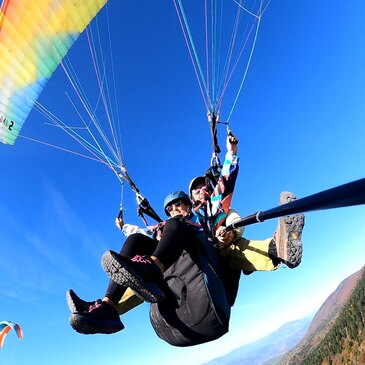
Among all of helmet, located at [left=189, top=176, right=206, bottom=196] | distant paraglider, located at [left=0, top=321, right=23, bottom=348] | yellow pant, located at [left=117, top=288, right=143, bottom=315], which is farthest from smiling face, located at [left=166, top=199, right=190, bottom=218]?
distant paraglider, located at [left=0, top=321, right=23, bottom=348]

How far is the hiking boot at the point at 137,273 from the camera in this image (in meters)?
3.10

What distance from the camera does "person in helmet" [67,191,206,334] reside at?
3141 mm

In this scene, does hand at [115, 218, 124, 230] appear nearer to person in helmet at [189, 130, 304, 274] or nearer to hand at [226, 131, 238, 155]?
person in helmet at [189, 130, 304, 274]

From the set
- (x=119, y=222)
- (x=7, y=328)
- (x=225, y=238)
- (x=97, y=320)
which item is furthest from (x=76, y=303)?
(x=7, y=328)

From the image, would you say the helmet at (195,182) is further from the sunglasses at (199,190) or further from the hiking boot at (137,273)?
the hiking boot at (137,273)

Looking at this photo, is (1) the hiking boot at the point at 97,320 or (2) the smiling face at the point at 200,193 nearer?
(1) the hiking boot at the point at 97,320

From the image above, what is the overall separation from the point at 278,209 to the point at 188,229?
2.02 meters

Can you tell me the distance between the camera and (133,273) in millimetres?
3127

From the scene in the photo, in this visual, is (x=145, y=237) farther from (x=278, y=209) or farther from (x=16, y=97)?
(x=16, y=97)

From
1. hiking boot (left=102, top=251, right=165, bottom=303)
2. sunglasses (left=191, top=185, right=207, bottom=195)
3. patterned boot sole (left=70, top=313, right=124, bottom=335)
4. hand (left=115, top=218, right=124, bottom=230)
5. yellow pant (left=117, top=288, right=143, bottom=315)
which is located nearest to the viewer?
hiking boot (left=102, top=251, right=165, bottom=303)

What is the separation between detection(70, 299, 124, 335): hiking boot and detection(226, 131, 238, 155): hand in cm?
219

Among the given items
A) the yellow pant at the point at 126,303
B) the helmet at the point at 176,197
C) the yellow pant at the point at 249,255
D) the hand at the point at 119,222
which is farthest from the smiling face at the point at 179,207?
the yellow pant at the point at 126,303

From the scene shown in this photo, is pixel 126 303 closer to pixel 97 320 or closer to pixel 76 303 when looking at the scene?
pixel 76 303

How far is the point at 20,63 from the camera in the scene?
7.20 m
